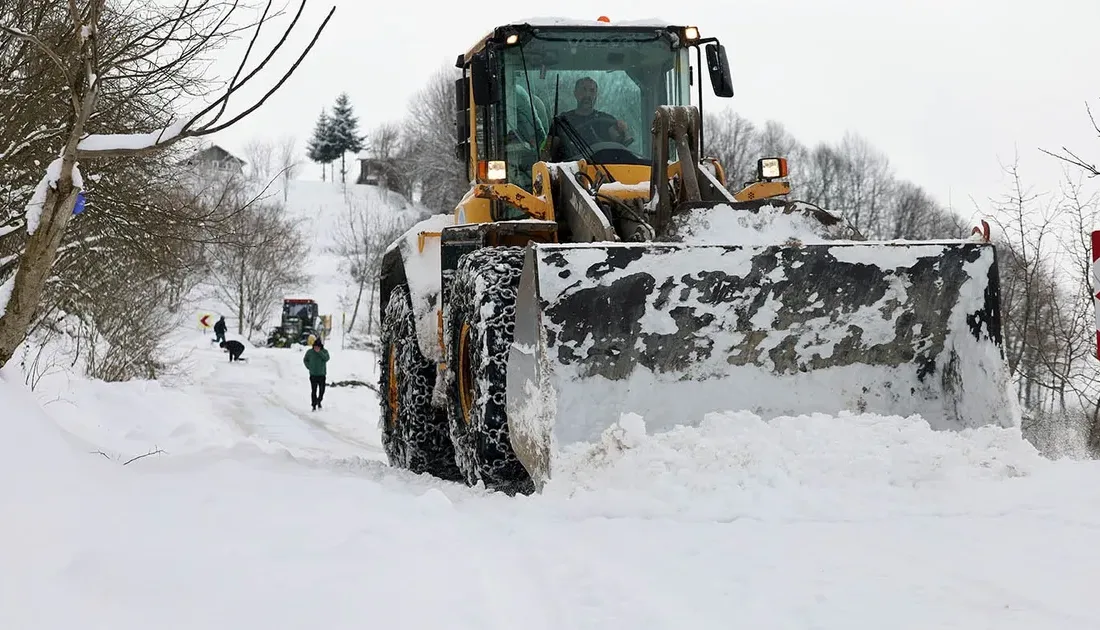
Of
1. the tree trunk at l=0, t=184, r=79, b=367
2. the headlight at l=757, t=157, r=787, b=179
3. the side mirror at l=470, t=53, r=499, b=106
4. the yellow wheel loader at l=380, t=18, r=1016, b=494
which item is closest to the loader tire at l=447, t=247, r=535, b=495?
the yellow wheel loader at l=380, t=18, r=1016, b=494

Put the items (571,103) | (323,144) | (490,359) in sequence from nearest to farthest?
1. (490,359)
2. (571,103)
3. (323,144)

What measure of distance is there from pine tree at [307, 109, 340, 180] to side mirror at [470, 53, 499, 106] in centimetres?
8026

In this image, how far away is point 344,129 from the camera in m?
85.6

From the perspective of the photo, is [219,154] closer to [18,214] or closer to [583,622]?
[18,214]

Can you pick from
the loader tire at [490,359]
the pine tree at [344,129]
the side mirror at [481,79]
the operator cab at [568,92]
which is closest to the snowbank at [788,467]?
the loader tire at [490,359]

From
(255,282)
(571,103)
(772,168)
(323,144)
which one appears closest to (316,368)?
(571,103)

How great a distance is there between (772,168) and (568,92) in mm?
1452

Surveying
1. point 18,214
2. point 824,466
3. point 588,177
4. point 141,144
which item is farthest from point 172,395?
point 824,466

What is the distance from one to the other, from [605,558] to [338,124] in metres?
85.4

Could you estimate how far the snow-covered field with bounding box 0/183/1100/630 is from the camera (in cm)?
295

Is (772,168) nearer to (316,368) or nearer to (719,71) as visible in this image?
(719,71)

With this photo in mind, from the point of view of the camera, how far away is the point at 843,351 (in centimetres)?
527

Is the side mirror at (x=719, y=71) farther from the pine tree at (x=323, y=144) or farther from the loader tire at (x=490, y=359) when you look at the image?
the pine tree at (x=323, y=144)

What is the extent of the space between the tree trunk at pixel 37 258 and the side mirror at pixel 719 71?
4301 mm
